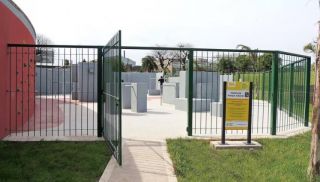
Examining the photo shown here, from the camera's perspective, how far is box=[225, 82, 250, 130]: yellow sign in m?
9.28

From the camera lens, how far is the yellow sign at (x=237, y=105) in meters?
9.28

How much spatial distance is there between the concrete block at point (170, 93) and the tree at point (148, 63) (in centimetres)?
4710

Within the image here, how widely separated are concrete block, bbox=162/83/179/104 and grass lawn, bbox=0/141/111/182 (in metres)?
13.8

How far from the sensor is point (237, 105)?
30.6 ft

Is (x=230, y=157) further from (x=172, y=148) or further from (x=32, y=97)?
(x=32, y=97)

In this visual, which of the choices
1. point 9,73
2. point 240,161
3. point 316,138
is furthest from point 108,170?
point 9,73

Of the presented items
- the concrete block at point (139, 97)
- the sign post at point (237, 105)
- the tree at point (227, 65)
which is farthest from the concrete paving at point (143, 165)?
the concrete block at point (139, 97)

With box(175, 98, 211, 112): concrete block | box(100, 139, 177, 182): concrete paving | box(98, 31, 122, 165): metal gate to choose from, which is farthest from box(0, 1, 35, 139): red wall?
box(175, 98, 211, 112): concrete block

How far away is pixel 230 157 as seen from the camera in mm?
8172

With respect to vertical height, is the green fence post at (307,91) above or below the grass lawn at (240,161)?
above

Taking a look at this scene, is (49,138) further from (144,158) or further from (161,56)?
(161,56)

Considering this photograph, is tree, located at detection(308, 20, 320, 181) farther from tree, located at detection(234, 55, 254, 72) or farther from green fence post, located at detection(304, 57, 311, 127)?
green fence post, located at detection(304, 57, 311, 127)

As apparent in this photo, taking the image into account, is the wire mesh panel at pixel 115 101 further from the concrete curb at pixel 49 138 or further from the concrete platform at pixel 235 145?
the concrete platform at pixel 235 145

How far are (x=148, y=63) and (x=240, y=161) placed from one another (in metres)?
64.2
